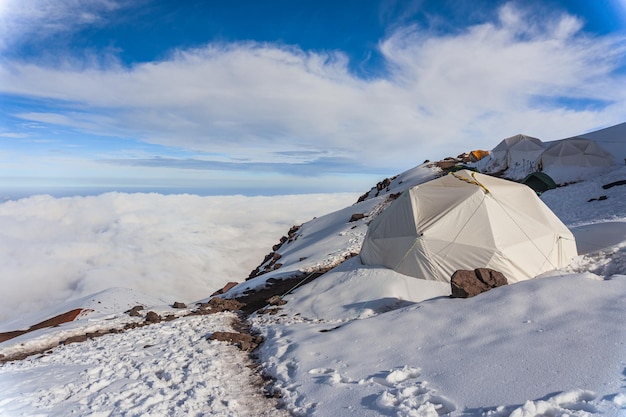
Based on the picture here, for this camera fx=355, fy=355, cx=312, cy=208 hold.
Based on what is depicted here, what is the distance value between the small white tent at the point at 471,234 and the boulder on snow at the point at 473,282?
212 cm

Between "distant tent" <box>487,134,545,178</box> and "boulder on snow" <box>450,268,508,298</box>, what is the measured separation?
3059 centimetres

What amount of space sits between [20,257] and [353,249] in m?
181

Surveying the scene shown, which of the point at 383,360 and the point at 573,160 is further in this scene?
the point at 573,160

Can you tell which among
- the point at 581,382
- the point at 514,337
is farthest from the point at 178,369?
the point at 581,382

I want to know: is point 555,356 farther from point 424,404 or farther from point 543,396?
point 424,404

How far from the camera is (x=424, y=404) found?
475 cm

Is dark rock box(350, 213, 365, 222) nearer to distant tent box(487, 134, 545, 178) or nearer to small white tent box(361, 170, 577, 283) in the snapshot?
small white tent box(361, 170, 577, 283)

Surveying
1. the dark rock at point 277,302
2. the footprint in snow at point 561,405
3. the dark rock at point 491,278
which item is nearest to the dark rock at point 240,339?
the dark rock at point 277,302

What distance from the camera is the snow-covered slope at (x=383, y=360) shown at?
4648 mm

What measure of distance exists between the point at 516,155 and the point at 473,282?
3510 cm

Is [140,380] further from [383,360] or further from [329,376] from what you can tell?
[383,360]

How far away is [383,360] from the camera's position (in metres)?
6.37

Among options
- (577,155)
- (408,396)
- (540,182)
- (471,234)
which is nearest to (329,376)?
(408,396)

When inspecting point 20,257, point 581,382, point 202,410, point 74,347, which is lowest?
point 20,257
